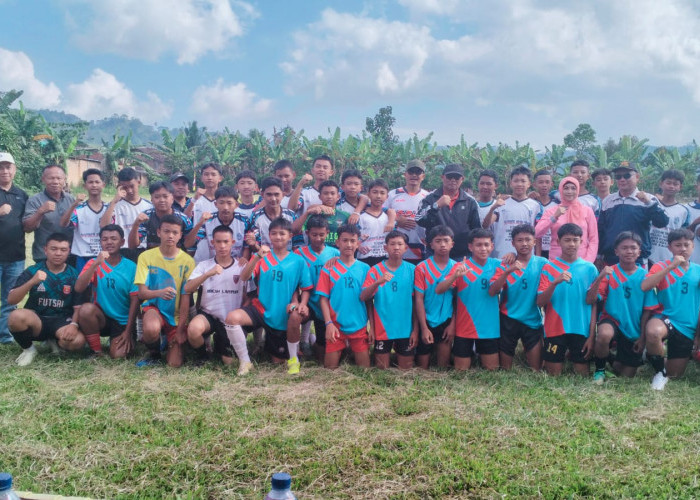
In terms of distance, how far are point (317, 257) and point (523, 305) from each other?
2.11 metres

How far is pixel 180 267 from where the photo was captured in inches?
211

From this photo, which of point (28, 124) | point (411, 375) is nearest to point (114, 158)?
point (28, 124)

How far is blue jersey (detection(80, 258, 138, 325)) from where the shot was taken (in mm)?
5438

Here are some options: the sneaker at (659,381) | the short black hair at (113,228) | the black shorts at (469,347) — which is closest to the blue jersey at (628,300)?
the sneaker at (659,381)

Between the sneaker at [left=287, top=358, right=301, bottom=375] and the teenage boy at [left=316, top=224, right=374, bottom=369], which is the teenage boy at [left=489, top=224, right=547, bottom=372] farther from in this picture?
the sneaker at [left=287, top=358, right=301, bottom=375]

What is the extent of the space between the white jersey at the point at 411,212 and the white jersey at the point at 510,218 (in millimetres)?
846

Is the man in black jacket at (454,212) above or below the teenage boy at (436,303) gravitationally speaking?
above

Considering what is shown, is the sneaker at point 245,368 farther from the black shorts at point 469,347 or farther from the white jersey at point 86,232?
the white jersey at point 86,232

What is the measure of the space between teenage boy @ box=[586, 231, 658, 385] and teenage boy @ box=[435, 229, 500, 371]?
0.92 m

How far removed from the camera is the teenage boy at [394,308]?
5.20 m

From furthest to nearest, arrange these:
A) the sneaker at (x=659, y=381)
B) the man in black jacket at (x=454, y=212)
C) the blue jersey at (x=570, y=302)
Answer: the man in black jacket at (x=454, y=212) < the blue jersey at (x=570, y=302) < the sneaker at (x=659, y=381)

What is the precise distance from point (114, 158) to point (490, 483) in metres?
23.1

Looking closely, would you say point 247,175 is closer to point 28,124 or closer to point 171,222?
point 171,222

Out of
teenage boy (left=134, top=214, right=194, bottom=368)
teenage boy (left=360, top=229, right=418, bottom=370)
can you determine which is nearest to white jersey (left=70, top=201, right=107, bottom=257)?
teenage boy (left=134, top=214, right=194, bottom=368)
